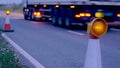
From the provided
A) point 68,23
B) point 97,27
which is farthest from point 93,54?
point 68,23

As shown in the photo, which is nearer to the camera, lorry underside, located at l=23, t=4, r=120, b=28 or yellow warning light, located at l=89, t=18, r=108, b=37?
yellow warning light, located at l=89, t=18, r=108, b=37

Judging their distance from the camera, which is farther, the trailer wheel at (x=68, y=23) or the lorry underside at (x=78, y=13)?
the trailer wheel at (x=68, y=23)

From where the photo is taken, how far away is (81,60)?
11.2m

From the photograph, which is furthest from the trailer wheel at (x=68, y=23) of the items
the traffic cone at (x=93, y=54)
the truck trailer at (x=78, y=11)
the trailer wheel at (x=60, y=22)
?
the traffic cone at (x=93, y=54)

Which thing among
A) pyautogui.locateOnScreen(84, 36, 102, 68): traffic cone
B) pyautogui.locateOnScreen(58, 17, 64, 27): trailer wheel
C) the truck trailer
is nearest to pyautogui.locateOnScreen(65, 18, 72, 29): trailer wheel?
the truck trailer

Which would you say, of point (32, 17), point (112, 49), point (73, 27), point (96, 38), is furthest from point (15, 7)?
point (96, 38)

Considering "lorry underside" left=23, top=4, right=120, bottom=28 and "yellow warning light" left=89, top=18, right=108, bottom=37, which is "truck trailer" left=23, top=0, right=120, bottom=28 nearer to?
"lorry underside" left=23, top=4, right=120, bottom=28

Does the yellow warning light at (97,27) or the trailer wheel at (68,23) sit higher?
the yellow warning light at (97,27)

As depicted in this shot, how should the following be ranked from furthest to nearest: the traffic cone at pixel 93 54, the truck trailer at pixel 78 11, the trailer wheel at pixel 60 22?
the trailer wheel at pixel 60 22
the truck trailer at pixel 78 11
the traffic cone at pixel 93 54

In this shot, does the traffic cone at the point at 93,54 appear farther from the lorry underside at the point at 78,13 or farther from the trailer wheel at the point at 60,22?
the trailer wheel at the point at 60,22

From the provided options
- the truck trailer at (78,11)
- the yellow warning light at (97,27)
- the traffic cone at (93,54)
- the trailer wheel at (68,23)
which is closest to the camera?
the yellow warning light at (97,27)

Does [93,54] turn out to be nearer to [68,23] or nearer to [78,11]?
[78,11]

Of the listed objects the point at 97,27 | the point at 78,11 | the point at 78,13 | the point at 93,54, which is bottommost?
the point at 78,13

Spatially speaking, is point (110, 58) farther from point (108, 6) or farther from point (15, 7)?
point (15, 7)
